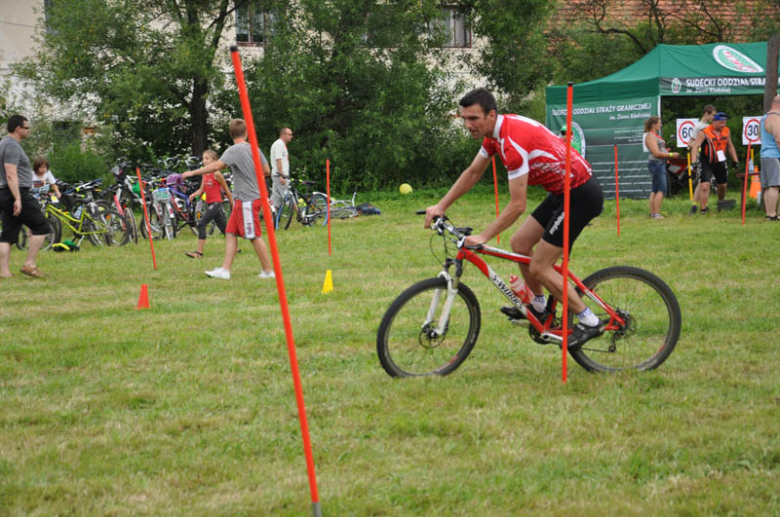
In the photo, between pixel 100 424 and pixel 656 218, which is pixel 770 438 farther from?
pixel 656 218

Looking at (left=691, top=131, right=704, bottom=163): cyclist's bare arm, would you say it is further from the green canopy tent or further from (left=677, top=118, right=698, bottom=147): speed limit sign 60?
(left=677, top=118, right=698, bottom=147): speed limit sign 60

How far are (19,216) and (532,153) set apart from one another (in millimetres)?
7897

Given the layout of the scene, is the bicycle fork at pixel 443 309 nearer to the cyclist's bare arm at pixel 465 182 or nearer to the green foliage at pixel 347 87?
the cyclist's bare arm at pixel 465 182

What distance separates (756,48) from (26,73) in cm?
1824

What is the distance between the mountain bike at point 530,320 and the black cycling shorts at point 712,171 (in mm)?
10954

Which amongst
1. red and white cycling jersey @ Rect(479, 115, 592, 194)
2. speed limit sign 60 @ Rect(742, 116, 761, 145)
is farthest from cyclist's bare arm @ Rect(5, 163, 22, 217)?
speed limit sign 60 @ Rect(742, 116, 761, 145)

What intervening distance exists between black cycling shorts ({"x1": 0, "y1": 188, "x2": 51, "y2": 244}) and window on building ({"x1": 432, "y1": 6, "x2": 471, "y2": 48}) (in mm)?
16533

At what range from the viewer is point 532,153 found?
5277 mm

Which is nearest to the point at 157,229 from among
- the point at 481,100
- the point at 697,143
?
the point at 697,143

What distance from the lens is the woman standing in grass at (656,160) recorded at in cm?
1568

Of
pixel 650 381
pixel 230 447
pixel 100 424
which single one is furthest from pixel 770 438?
pixel 100 424

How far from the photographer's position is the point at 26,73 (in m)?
23.6

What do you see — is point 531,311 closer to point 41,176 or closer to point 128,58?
point 41,176

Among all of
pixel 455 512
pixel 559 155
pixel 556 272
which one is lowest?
pixel 455 512
